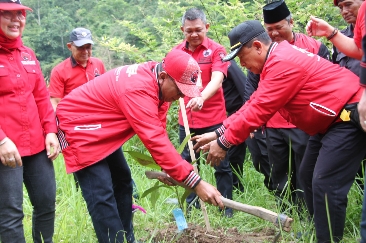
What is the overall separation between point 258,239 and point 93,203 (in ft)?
4.16

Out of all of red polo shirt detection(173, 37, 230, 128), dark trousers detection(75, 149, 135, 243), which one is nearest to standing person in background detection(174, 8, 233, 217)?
red polo shirt detection(173, 37, 230, 128)

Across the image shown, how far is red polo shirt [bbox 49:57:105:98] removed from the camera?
189 inches

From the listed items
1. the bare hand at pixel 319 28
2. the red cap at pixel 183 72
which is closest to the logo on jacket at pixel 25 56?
the red cap at pixel 183 72

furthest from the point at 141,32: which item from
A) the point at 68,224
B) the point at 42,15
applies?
the point at 42,15

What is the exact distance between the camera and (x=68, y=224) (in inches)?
147

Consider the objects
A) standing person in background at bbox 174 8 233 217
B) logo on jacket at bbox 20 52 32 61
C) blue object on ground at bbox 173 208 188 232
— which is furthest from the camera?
standing person in background at bbox 174 8 233 217

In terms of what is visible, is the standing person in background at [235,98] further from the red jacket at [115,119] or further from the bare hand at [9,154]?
the bare hand at [9,154]

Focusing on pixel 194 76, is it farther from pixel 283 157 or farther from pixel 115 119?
pixel 283 157

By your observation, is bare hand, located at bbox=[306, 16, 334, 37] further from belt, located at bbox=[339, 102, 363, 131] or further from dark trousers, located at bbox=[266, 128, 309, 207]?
dark trousers, located at bbox=[266, 128, 309, 207]

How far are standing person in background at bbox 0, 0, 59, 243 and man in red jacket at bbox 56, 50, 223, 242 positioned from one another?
5.6 inches

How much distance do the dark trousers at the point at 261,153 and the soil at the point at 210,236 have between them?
3.38ft

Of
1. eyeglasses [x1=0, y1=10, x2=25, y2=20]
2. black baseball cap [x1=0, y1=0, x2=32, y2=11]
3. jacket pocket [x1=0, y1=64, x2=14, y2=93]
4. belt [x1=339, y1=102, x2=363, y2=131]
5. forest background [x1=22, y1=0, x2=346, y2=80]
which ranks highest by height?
black baseball cap [x1=0, y1=0, x2=32, y2=11]

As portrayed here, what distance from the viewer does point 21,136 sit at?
281 centimetres

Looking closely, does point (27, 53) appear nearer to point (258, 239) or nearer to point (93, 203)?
point (93, 203)
